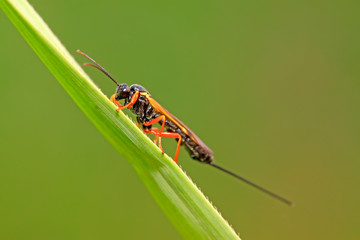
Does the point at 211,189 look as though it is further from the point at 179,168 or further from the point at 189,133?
the point at 179,168

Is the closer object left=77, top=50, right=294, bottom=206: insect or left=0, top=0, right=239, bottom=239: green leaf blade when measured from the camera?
left=0, top=0, right=239, bottom=239: green leaf blade

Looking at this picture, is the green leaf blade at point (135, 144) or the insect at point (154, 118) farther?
the insect at point (154, 118)

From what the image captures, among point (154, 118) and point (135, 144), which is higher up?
point (154, 118)

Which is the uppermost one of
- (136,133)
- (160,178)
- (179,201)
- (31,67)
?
(31,67)

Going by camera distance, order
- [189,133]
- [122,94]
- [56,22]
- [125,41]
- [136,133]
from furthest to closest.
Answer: [125,41]
[56,22]
[189,133]
[122,94]
[136,133]

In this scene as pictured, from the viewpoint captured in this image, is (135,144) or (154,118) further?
(154,118)

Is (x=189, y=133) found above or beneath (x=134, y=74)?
beneath

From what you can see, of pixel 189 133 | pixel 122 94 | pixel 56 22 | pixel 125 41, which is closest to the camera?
pixel 122 94

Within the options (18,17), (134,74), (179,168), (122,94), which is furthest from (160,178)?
(134,74)

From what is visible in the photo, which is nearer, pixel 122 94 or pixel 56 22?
pixel 122 94
